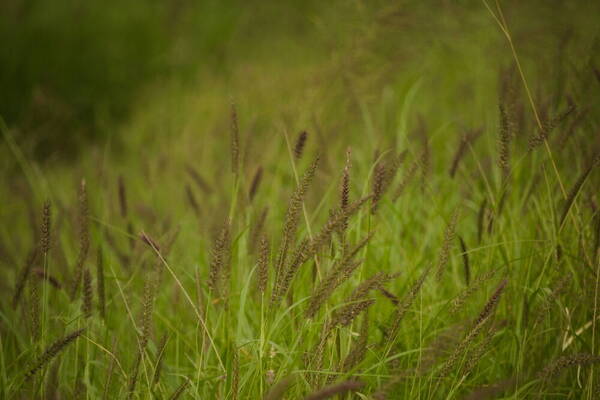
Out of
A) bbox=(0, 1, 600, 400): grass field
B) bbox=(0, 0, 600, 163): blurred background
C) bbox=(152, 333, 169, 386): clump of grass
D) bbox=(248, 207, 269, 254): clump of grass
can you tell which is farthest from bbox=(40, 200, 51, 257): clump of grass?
bbox=(0, 0, 600, 163): blurred background

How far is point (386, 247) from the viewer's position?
192 cm

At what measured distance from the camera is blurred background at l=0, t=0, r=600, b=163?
3160mm

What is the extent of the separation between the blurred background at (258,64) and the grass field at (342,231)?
3cm

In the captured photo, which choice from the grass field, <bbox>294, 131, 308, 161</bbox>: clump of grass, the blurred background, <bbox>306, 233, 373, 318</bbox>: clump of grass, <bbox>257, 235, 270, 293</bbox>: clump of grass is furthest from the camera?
the blurred background

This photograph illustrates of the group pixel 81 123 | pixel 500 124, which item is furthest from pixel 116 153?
pixel 500 124

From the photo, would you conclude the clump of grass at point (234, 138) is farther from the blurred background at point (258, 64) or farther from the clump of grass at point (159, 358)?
the blurred background at point (258, 64)

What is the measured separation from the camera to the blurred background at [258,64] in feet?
10.4

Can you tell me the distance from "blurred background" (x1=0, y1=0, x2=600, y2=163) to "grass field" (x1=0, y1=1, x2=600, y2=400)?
32 mm

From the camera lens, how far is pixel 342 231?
138cm

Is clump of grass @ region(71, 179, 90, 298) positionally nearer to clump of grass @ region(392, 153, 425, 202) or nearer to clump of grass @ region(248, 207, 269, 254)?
clump of grass @ region(248, 207, 269, 254)

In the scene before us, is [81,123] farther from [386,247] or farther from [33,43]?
[386,247]

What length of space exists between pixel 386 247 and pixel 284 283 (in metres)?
0.80

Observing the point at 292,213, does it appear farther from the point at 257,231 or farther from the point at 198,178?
the point at 198,178

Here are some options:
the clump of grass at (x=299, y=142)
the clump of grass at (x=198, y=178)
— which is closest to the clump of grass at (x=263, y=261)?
the clump of grass at (x=299, y=142)
